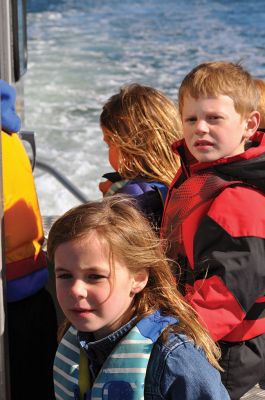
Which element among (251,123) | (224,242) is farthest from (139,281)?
(251,123)

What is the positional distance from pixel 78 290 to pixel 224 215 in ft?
1.49

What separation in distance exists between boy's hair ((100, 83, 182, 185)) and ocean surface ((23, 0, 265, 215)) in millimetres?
4064

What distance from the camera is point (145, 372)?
63.3 inches

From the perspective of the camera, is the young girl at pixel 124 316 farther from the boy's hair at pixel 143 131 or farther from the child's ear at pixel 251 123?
the boy's hair at pixel 143 131

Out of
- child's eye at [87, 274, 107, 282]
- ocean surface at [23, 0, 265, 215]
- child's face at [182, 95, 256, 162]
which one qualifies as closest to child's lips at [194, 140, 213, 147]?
child's face at [182, 95, 256, 162]

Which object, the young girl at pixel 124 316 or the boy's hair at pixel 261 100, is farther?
the boy's hair at pixel 261 100

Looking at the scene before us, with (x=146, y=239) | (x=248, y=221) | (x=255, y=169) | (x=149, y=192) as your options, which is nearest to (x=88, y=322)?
(x=146, y=239)

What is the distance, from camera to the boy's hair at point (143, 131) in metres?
2.47

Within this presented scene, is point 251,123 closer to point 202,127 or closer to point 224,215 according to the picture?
point 202,127

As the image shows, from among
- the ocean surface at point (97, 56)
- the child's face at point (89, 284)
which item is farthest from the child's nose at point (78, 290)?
the ocean surface at point (97, 56)

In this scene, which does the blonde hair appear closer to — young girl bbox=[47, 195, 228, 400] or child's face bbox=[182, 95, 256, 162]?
young girl bbox=[47, 195, 228, 400]

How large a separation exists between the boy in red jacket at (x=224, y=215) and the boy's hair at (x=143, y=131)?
26 centimetres

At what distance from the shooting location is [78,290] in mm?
1607

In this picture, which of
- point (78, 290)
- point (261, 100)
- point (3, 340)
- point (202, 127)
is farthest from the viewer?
point (261, 100)
